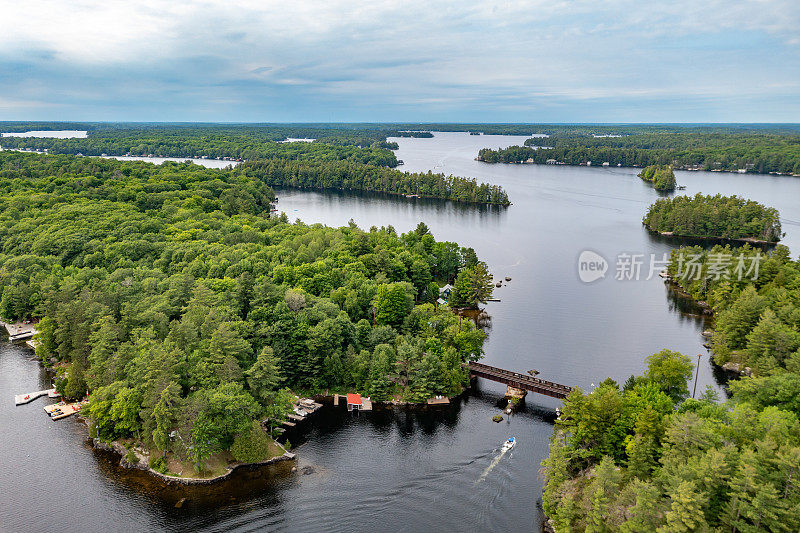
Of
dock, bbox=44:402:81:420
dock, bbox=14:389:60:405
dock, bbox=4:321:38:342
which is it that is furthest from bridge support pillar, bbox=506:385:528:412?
dock, bbox=4:321:38:342

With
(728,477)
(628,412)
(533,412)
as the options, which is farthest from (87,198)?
(728,477)

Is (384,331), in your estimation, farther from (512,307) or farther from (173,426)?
Result: (512,307)

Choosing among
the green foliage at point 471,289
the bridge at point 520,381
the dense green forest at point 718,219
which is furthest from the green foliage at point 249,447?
the dense green forest at point 718,219

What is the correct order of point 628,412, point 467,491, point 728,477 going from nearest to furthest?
point 728,477 → point 628,412 → point 467,491

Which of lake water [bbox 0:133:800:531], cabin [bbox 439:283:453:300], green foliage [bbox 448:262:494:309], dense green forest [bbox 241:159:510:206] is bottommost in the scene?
lake water [bbox 0:133:800:531]

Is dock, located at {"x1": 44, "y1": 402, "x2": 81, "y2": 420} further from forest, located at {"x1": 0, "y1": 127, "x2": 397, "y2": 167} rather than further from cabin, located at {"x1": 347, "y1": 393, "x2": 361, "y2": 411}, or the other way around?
forest, located at {"x1": 0, "y1": 127, "x2": 397, "y2": 167}

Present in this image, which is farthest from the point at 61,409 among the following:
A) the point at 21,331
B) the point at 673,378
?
the point at 673,378
